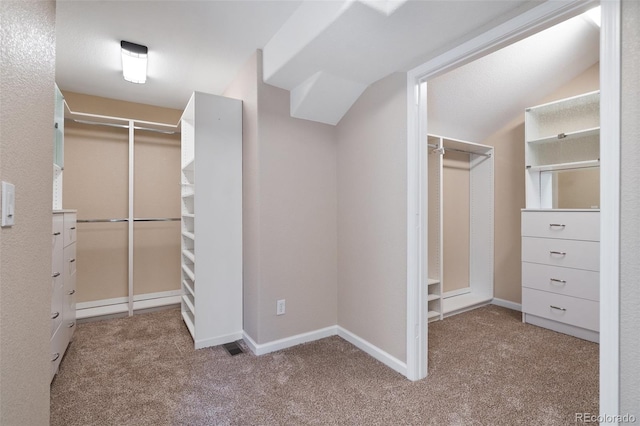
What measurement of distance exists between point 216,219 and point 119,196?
1606 mm

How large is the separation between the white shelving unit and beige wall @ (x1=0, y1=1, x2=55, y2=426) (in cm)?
332

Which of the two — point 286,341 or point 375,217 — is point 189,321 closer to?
point 286,341

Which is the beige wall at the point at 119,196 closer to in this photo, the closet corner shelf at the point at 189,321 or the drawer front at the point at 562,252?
the closet corner shelf at the point at 189,321

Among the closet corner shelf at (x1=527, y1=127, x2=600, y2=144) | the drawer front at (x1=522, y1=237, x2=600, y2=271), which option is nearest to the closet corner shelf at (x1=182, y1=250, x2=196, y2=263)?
the drawer front at (x1=522, y1=237, x2=600, y2=271)

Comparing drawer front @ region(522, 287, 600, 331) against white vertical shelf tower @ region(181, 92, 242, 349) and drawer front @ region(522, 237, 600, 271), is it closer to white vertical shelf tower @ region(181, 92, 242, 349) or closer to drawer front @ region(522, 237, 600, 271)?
drawer front @ region(522, 237, 600, 271)

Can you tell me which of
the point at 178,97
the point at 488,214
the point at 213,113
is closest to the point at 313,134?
the point at 213,113

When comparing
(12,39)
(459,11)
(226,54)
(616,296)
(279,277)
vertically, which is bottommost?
(279,277)

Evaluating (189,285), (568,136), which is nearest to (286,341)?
(189,285)

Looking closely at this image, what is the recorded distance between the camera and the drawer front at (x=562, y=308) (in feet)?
8.00

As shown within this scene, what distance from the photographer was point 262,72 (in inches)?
92.2

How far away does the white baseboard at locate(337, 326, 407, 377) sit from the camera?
78.4 inches

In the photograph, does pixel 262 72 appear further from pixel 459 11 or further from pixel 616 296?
pixel 616 296

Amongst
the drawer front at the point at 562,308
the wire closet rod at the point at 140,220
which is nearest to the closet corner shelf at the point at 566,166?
the drawer front at the point at 562,308

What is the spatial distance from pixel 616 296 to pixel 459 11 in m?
1.31
